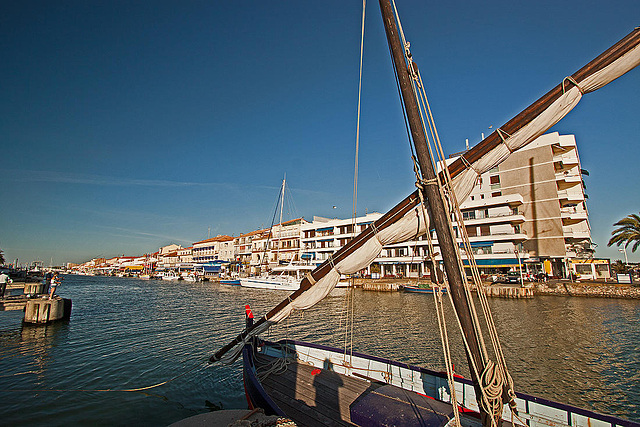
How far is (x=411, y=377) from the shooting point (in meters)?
7.37

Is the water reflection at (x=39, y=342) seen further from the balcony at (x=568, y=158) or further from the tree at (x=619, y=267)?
the tree at (x=619, y=267)

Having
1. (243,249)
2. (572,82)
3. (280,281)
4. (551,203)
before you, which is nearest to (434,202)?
(572,82)

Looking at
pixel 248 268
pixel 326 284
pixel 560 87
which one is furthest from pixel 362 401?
pixel 248 268

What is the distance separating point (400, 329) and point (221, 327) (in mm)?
11998

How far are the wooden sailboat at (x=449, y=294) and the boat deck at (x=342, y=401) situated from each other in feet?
0.06

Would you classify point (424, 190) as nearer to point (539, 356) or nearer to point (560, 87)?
point (560, 87)

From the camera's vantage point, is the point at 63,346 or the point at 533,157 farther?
the point at 533,157

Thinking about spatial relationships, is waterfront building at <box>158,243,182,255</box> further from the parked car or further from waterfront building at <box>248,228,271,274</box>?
the parked car

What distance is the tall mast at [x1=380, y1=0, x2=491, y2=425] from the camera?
381 cm

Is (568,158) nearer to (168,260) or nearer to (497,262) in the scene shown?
(497,262)

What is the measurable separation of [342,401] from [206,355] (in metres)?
10.2

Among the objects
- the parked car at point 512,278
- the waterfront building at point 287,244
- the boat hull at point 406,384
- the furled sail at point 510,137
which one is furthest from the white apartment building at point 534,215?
the furled sail at point 510,137

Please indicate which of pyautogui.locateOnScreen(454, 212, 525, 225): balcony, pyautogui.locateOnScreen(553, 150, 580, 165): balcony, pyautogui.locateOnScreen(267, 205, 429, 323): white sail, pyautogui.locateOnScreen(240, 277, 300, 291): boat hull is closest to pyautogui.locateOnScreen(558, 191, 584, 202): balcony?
pyautogui.locateOnScreen(553, 150, 580, 165): balcony

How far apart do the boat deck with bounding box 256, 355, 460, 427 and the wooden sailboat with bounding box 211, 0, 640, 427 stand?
20 millimetres
